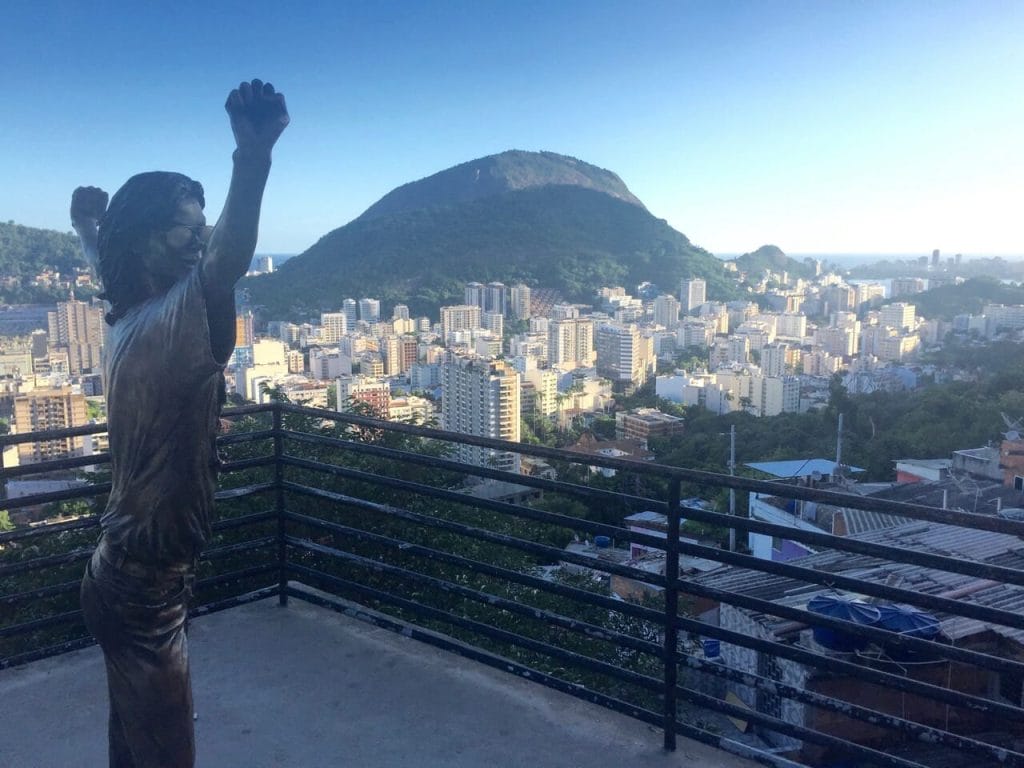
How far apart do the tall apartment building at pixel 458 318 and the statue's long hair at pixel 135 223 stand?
227ft

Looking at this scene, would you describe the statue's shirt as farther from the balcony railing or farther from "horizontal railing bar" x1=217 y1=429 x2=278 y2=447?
"horizontal railing bar" x1=217 y1=429 x2=278 y2=447

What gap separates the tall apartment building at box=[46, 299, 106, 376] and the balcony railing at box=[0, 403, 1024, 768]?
155 feet

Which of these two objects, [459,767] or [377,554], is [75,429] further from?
[377,554]

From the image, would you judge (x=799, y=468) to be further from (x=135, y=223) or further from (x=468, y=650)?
(x=135, y=223)

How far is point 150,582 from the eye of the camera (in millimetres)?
1323

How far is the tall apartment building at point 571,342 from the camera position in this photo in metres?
64.3

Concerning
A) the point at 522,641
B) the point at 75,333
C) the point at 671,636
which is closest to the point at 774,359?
the point at 75,333

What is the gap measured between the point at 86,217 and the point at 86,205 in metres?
0.03

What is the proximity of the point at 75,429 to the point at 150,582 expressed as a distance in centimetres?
126

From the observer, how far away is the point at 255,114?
1.17 m

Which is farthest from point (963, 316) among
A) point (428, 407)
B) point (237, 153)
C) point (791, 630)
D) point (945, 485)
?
point (237, 153)

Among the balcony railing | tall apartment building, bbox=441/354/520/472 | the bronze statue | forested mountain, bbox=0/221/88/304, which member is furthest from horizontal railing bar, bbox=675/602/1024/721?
forested mountain, bbox=0/221/88/304

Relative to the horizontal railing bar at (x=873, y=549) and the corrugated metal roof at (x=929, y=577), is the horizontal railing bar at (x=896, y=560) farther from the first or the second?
the corrugated metal roof at (x=929, y=577)

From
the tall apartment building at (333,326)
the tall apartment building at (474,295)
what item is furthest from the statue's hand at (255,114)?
the tall apartment building at (474,295)
